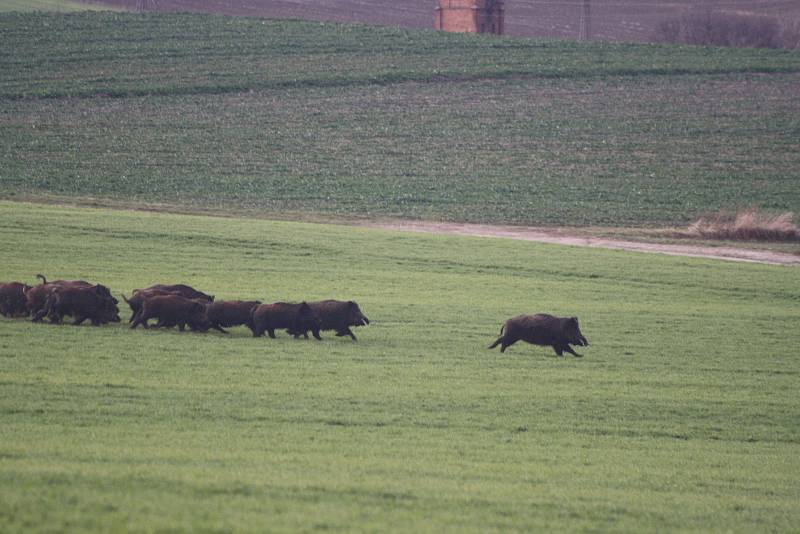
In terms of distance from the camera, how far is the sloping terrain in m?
96.2

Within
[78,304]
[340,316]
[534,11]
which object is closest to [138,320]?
[78,304]

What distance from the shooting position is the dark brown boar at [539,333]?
1733cm

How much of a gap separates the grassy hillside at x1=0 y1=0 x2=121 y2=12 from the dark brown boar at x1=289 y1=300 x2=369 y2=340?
7710 centimetres

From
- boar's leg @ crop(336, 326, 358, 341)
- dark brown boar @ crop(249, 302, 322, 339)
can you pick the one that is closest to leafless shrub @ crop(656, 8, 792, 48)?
boar's leg @ crop(336, 326, 358, 341)

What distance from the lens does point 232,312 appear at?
57.6 ft

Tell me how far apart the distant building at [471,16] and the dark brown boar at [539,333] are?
242 ft

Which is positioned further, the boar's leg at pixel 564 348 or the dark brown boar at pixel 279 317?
the dark brown boar at pixel 279 317

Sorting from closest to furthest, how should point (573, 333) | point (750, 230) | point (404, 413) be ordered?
1. point (404, 413)
2. point (573, 333)
3. point (750, 230)

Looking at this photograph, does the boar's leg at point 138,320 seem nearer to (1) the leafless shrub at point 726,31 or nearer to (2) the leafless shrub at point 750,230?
(2) the leafless shrub at point 750,230

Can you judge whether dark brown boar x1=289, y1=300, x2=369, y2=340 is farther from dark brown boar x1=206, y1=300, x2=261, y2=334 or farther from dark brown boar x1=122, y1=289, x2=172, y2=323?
dark brown boar x1=122, y1=289, x2=172, y2=323

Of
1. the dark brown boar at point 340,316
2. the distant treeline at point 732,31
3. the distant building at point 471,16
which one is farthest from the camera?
the distant treeline at point 732,31

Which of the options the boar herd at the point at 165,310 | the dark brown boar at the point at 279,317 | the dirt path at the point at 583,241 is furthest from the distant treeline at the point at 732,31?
the dark brown boar at the point at 279,317

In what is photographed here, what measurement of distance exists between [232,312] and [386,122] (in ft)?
123

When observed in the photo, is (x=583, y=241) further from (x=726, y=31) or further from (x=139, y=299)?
(x=726, y=31)
